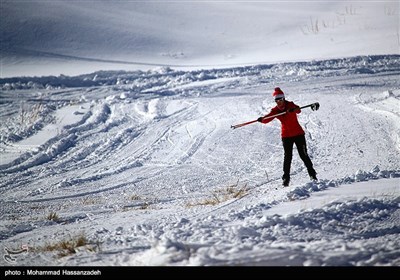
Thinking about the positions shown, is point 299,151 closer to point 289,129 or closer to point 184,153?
point 289,129

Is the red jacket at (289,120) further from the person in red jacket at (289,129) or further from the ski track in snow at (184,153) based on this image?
the ski track in snow at (184,153)

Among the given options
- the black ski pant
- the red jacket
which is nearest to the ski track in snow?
the black ski pant

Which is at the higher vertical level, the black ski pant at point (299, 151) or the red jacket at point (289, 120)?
the red jacket at point (289, 120)

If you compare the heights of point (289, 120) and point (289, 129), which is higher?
point (289, 120)

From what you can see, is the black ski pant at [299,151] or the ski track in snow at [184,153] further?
the black ski pant at [299,151]

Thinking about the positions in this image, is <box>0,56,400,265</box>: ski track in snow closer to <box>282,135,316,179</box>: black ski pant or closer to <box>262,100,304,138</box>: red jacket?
<box>282,135,316,179</box>: black ski pant

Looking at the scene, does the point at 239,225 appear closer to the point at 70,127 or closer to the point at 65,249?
the point at 65,249

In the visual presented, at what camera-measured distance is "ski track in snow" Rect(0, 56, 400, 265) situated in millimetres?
5273

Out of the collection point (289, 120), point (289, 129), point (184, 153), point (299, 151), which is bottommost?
point (299, 151)

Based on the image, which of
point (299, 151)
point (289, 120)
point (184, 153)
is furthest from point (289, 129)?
point (184, 153)

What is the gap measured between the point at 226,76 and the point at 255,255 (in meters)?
13.7

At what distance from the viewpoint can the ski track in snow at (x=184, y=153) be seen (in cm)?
527

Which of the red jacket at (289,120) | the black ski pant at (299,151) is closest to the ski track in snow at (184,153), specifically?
the black ski pant at (299,151)

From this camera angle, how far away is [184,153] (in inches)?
427
